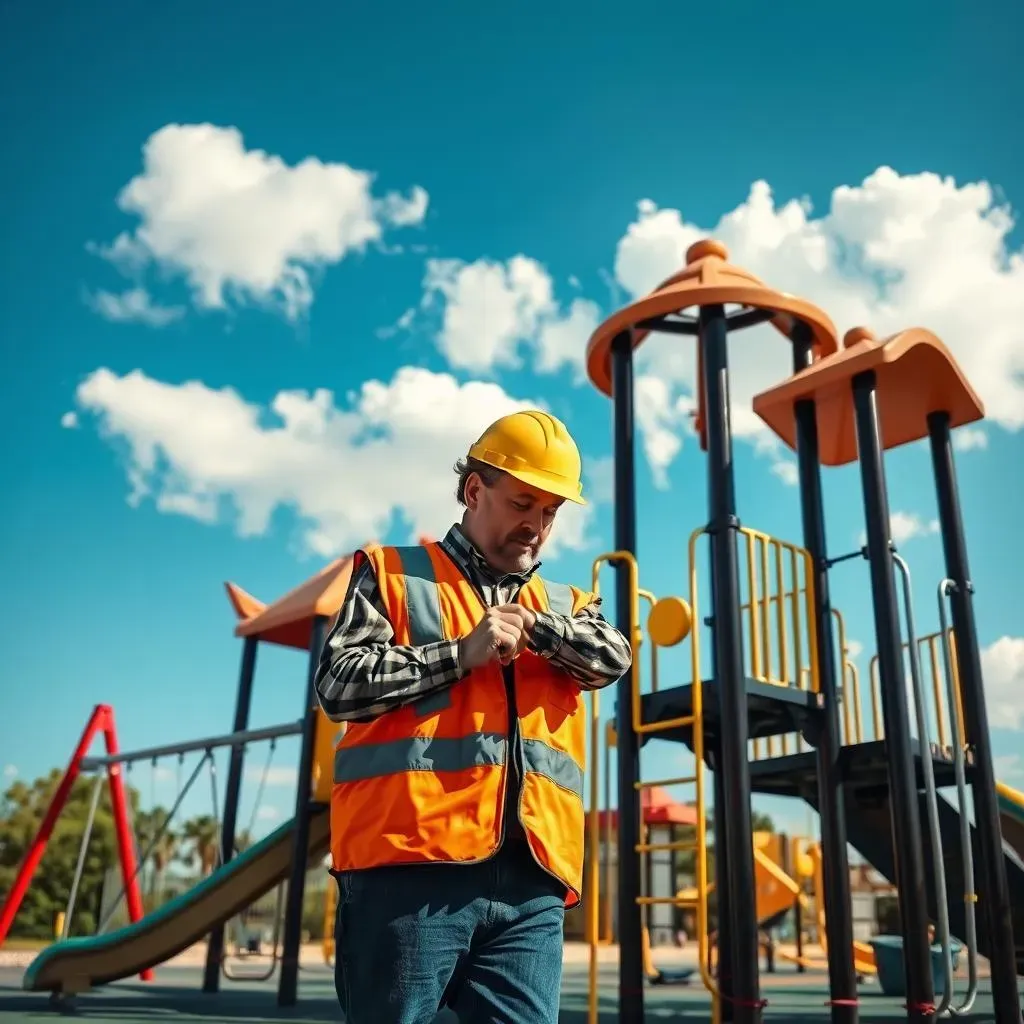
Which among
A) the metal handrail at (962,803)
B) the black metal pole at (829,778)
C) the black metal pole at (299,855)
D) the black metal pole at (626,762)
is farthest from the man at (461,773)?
the black metal pole at (299,855)

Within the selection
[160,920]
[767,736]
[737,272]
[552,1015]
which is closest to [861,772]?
[767,736]

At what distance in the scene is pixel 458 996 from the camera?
1810 mm

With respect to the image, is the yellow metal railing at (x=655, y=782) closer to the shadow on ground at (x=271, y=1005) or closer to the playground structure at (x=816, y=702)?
the playground structure at (x=816, y=702)

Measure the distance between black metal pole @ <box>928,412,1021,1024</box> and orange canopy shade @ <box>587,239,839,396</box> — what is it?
1177 millimetres

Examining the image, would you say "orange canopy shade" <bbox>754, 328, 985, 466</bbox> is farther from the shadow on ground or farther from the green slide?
the shadow on ground

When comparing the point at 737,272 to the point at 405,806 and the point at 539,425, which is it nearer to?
the point at 539,425

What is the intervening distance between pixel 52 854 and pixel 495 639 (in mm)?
37920

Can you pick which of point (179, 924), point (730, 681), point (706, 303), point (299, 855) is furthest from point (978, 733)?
point (179, 924)

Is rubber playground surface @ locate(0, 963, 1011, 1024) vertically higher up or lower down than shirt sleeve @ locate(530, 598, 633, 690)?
lower down

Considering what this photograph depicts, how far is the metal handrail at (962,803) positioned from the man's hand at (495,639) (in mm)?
4597

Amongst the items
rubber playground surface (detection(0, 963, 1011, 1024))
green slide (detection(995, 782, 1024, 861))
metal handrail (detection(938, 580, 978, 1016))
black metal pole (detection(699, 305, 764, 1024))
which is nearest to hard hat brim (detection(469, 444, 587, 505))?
black metal pole (detection(699, 305, 764, 1024))

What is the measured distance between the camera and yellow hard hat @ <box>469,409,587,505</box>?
2008 mm

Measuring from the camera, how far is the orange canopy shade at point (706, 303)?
23.5ft

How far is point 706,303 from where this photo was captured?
7105 mm
